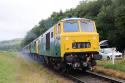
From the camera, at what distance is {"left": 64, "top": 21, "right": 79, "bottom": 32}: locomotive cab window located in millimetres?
21016

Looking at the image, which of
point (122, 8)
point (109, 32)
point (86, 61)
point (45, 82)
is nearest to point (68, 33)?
point (86, 61)

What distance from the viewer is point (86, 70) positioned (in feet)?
78.2

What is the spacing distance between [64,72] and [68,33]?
9.88ft

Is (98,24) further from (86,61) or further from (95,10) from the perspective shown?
(86,61)

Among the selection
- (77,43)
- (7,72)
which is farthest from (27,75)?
(77,43)

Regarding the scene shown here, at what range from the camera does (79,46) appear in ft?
67.3

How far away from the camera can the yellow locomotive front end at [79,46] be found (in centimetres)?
2028

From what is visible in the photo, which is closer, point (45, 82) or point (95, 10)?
point (45, 82)

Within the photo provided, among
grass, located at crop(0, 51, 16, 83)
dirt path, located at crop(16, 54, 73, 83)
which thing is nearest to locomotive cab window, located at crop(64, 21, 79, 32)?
dirt path, located at crop(16, 54, 73, 83)

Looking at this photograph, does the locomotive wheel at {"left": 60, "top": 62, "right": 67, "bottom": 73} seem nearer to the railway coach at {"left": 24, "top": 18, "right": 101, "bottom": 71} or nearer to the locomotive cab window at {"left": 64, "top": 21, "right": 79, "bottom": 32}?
the railway coach at {"left": 24, "top": 18, "right": 101, "bottom": 71}

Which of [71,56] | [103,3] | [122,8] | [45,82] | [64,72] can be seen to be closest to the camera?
[45,82]

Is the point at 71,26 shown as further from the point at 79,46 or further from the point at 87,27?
the point at 79,46

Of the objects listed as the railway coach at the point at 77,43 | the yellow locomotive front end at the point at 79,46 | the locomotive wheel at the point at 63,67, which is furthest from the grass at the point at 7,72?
the yellow locomotive front end at the point at 79,46

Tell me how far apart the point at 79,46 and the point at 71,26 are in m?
1.41
